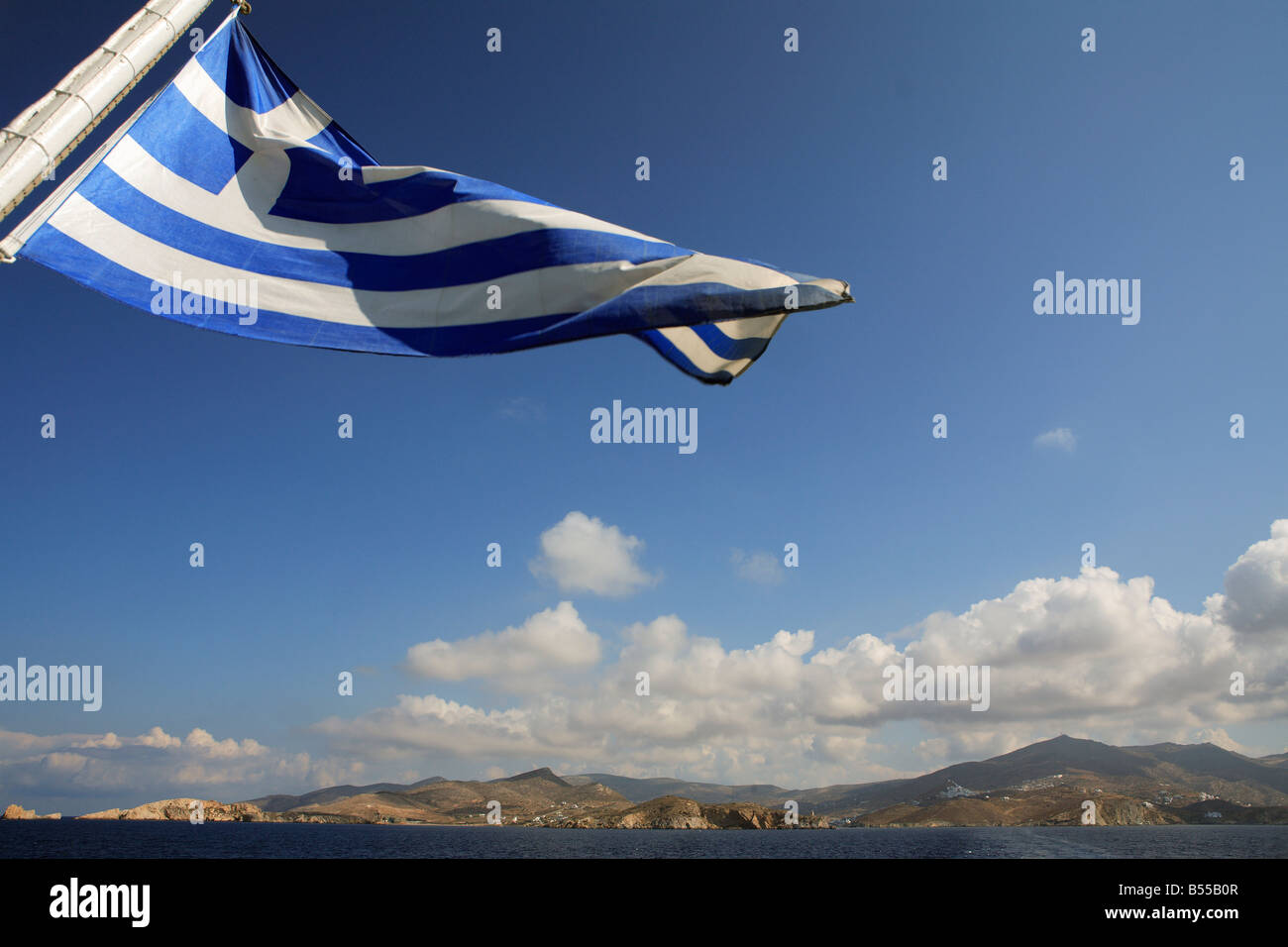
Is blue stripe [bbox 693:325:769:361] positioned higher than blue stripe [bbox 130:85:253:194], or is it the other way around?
blue stripe [bbox 130:85:253:194]

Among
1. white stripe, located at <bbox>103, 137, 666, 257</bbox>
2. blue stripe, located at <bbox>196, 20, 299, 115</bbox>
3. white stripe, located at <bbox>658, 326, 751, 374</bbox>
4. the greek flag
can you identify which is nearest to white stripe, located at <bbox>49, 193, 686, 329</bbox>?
the greek flag

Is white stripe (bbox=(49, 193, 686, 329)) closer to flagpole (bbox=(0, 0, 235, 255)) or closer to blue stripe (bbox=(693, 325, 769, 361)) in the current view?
blue stripe (bbox=(693, 325, 769, 361))

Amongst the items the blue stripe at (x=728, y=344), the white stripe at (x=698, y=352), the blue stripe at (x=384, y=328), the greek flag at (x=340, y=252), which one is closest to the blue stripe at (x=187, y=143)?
the greek flag at (x=340, y=252)

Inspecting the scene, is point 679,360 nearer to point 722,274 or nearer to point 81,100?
point 722,274

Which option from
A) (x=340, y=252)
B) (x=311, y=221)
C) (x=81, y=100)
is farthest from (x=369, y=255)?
(x=81, y=100)

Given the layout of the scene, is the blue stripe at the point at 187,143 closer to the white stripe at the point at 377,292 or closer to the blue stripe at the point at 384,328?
the white stripe at the point at 377,292
